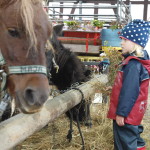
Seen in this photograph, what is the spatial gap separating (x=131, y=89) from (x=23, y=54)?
123 centimetres

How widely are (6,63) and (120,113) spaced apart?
1.27 meters

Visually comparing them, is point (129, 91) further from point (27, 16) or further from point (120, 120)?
point (27, 16)

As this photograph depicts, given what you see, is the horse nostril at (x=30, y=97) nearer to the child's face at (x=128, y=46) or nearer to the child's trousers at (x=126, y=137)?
the child's trousers at (x=126, y=137)

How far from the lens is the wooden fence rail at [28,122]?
5.11 feet

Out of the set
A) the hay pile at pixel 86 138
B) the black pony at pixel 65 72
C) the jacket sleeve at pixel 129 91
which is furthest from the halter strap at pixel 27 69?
the black pony at pixel 65 72

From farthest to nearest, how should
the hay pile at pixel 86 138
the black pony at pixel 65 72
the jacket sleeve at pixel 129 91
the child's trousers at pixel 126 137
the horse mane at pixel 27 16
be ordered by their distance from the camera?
the black pony at pixel 65 72, the hay pile at pixel 86 138, the child's trousers at pixel 126 137, the jacket sleeve at pixel 129 91, the horse mane at pixel 27 16

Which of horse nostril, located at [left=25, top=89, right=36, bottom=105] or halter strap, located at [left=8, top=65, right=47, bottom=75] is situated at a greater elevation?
halter strap, located at [left=8, top=65, right=47, bottom=75]

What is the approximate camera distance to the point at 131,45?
2650 millimetres

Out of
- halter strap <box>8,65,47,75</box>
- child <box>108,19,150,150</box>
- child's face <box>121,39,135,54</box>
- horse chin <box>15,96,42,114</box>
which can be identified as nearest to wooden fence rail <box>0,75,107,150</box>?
horse chin <box>15,96,42,114</box>

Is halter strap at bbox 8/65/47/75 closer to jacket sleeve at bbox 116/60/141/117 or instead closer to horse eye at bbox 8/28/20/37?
horse eye at bbox 8/28/20/37

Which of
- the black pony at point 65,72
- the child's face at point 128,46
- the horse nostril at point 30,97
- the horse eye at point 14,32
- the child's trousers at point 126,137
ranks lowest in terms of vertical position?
the child's trousers at point 126,137

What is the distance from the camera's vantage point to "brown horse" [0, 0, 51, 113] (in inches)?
61.4

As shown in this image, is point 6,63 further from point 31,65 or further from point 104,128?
Answer: point 104,128

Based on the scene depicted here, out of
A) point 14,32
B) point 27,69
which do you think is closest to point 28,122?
point 27,69
